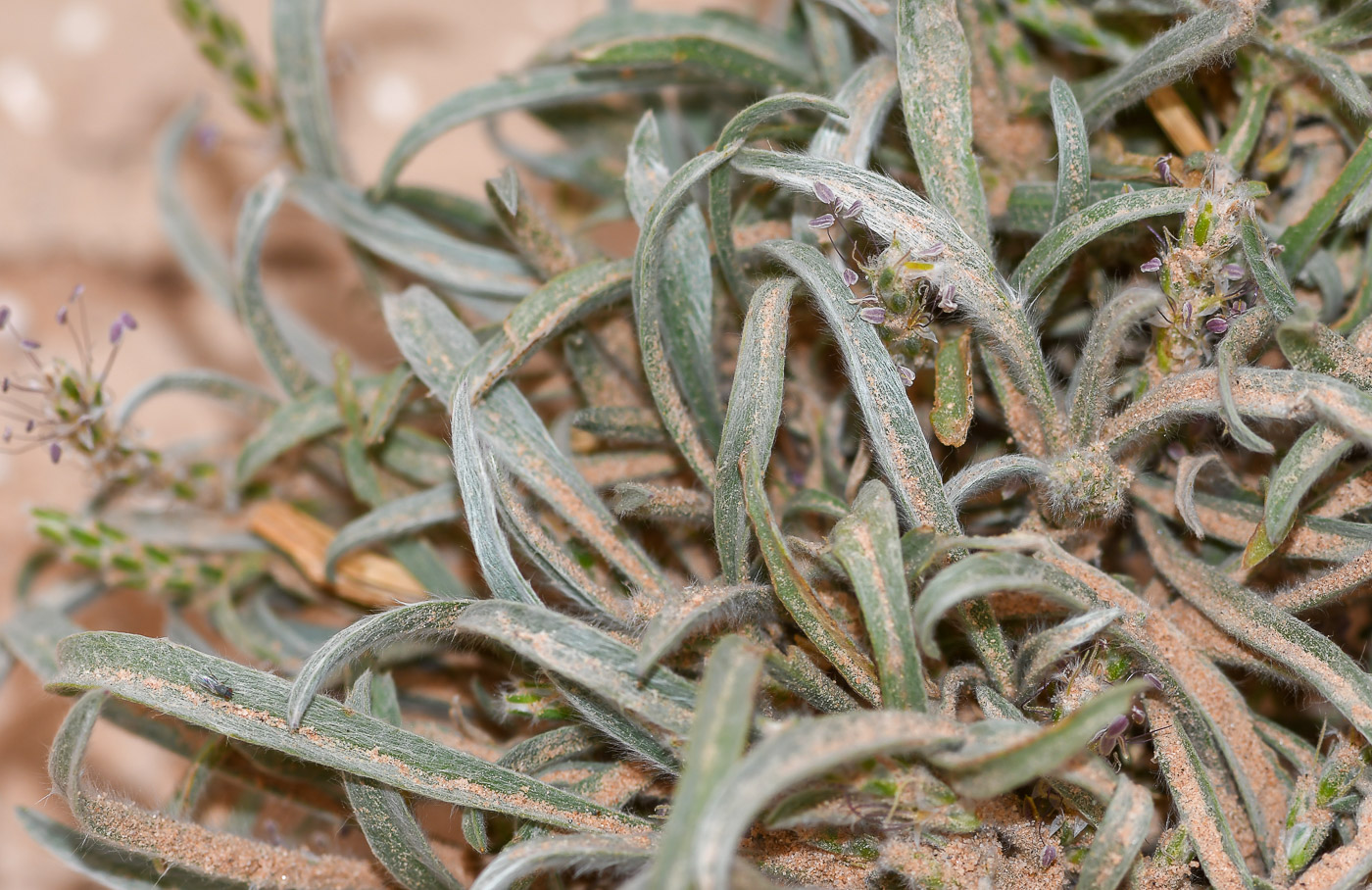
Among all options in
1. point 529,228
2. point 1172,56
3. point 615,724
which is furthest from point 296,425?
point 1172,56

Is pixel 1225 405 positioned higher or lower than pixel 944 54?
lower

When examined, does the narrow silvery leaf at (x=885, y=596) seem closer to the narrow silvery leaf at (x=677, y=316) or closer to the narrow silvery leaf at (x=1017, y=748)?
the narrow silvery leaf at (x=1017, y=748)

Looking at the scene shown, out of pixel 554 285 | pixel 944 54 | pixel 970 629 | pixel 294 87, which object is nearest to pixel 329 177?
pixel 294 87

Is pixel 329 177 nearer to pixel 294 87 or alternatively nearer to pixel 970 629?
pixel 294 87

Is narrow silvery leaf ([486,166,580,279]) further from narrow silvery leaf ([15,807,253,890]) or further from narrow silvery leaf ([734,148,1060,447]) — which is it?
narrow silvery leaf ([15,807,253,890])

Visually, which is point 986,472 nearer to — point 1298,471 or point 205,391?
point 1298,471
